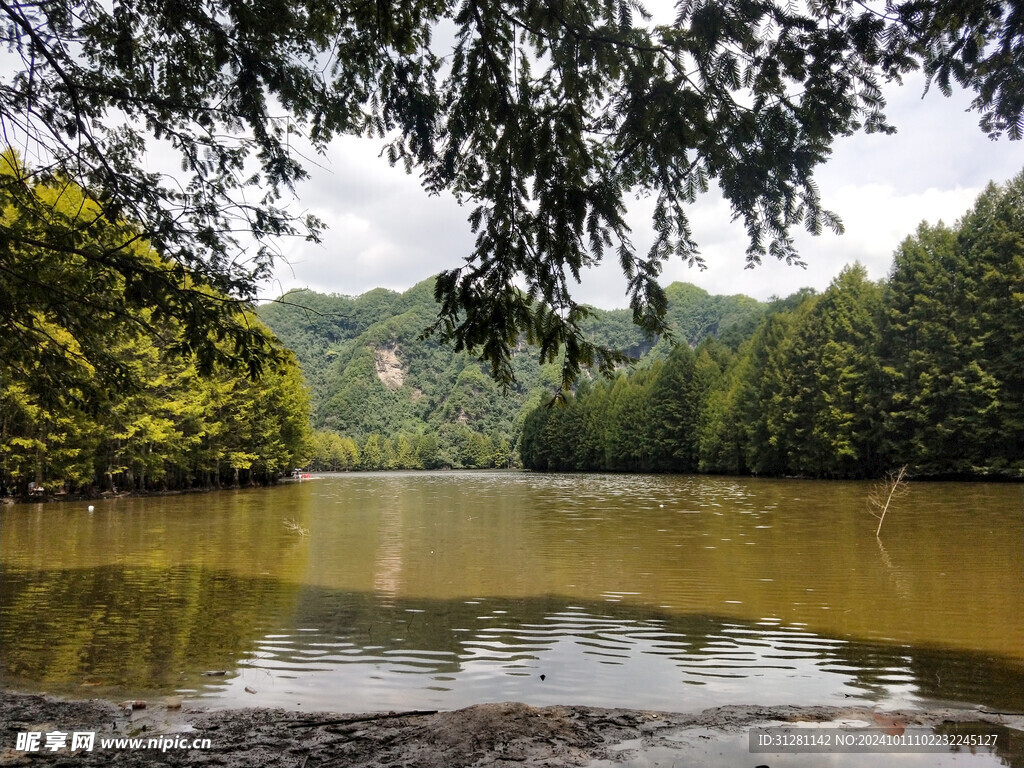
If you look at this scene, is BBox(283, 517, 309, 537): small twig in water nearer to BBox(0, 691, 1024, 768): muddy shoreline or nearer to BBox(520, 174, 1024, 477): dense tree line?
BBox(0, 691, 1024, 768): muddy shoreline

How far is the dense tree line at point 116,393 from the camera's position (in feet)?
19.4

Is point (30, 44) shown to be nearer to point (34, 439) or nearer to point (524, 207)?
point (524, 207)

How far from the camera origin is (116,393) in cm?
789

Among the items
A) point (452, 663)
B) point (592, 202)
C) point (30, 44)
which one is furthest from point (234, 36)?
point (452, 663)

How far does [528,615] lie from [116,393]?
611cm

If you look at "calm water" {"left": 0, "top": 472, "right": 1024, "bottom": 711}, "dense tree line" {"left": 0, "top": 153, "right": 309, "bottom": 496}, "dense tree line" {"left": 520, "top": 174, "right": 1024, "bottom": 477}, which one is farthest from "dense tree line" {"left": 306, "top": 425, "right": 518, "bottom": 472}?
"calm water" {"left": 0, "top": 472, "right": 1024, "bottom": 711}

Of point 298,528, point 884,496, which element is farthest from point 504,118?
point 884,496

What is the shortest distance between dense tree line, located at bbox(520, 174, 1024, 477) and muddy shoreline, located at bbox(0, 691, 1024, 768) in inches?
1401

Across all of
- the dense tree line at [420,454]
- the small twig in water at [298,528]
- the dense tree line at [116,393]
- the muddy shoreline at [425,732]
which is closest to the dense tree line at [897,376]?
the small twig in water at [298,528]

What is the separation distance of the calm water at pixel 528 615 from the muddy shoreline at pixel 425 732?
92 cm

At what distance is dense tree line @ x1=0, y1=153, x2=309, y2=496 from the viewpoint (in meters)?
5.91

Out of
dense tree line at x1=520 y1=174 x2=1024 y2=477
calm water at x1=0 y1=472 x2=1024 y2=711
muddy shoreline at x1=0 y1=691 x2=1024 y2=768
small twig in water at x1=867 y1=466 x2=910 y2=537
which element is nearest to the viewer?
muddy shoreline at x1=0 y1=691 x2=1024 y2=768

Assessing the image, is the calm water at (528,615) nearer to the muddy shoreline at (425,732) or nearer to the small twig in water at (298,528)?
the small twig in water at (298,528)

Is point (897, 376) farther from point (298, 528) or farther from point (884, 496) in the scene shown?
point (298, 528)
